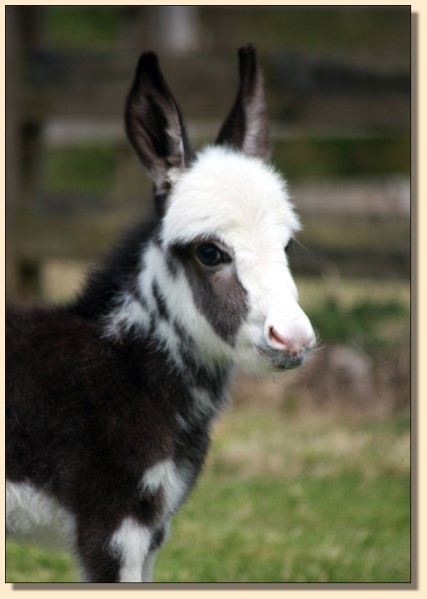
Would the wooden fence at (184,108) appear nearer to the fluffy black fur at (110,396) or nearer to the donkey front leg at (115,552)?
the fluffy black fur at (110,396)

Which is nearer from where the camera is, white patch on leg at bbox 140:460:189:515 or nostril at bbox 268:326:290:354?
nostril at bbox 268:326:290:354

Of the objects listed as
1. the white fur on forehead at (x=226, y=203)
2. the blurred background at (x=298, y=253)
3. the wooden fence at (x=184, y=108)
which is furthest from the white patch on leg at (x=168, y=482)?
the wooden fence at (x=184, y=108)

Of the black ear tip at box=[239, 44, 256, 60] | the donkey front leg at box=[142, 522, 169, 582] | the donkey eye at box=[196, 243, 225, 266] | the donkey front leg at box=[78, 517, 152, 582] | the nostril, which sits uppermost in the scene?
the black ear tip at box=[239, 44, 256, 60]

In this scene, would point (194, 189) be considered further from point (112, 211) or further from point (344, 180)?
point (344, 180)

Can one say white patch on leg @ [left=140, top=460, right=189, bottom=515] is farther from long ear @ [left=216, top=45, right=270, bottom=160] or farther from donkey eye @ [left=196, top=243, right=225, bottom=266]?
long ear @ [left=216, top=45, right=270, bottom=160]

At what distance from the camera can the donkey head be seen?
3.79 metres

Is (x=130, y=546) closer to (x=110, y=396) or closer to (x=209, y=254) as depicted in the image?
(x=110, y=396)

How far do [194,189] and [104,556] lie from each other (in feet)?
5.06

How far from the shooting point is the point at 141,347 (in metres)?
4.27

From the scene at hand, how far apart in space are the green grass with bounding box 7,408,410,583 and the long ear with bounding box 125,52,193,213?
7.42 ft

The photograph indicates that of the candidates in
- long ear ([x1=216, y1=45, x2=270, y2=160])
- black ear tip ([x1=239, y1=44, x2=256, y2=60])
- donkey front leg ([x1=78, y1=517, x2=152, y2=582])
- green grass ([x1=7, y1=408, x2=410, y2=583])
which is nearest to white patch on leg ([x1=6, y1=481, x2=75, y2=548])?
donkey front leg ([x1=78, y1=517, x2=152, y2=582])

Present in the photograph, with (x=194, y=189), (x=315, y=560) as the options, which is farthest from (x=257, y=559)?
(x=194, y=189)

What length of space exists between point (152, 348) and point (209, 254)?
0.52m

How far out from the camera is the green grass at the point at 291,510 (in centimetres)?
557
